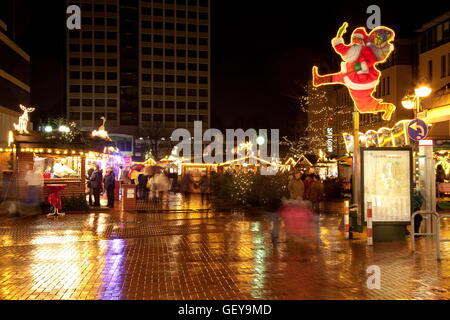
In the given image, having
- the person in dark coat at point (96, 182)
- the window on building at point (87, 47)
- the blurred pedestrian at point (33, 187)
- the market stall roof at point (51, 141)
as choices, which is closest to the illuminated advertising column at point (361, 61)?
the person in dark coat at point (96, 182)

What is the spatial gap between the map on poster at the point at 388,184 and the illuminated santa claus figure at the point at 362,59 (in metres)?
4.00

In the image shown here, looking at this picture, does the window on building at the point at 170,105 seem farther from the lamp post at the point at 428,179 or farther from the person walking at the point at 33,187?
the lamp post at the point at 428,179

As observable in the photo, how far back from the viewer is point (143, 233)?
13914 millimetres

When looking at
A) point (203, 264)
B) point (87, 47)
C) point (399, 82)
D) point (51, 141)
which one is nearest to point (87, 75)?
point (87, 47)

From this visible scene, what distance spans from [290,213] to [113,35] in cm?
9323

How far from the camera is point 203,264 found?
9492 mm

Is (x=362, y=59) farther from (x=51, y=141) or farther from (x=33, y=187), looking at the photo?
(x=51, y=141)

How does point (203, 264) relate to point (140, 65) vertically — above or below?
below

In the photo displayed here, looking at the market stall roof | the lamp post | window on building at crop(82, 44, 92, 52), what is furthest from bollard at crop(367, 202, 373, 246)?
window on building at crop(82, 44, 92, 52)

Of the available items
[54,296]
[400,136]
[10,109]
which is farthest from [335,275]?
[10,109]

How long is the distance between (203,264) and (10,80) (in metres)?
48.1

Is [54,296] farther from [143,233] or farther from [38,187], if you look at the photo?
[38,187]

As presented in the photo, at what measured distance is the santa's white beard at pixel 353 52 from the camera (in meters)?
15.5

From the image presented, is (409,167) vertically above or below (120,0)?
below
